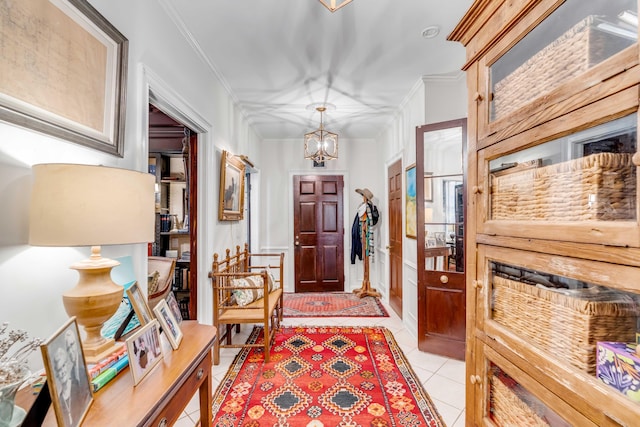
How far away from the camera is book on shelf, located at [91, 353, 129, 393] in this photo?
3.03ft

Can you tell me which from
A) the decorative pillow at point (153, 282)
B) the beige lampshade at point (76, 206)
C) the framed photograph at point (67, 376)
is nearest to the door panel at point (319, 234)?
the decorative pillow at point (153, 282)

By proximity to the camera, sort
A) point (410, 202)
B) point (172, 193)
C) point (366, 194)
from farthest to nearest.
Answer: point (366, 194)
point (172, 193)
point (410, 202)

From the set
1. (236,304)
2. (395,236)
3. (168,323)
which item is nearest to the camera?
(168,323)

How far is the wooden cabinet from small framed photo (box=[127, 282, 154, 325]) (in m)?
1.32

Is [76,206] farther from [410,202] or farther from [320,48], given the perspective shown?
[410,202]

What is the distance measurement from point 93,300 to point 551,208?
→ 1.46 metres

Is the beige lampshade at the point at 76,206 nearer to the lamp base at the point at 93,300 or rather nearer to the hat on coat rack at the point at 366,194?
the lamp base at the point at 93,300

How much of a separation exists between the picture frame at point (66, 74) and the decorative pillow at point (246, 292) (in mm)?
1801

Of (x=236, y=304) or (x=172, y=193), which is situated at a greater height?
(x=172, y=193)

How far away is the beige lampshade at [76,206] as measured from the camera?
0.87 meters

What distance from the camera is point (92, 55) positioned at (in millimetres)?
1254

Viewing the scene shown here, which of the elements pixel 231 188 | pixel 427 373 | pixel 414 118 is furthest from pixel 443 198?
pixel 231 188

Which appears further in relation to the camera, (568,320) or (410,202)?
(410,202)

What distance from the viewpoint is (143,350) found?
1.02 m
